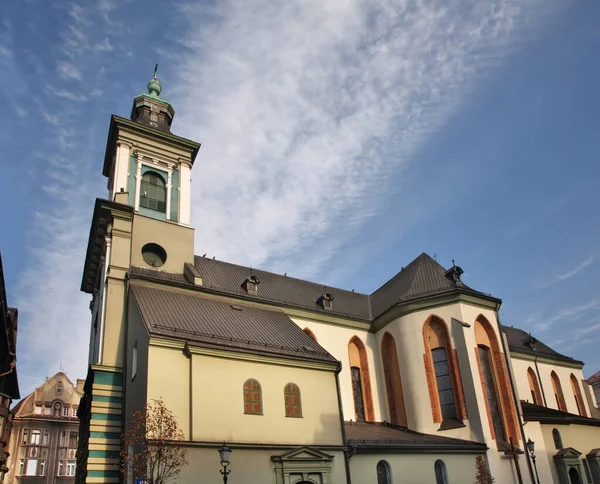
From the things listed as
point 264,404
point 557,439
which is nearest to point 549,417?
point 557,439

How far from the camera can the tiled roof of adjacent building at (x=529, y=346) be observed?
36.0 meters

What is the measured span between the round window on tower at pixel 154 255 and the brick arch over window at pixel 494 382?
15.7 metres

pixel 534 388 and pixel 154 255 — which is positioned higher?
pixel 154 255

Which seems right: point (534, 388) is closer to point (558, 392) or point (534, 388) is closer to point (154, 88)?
point (558, 392)

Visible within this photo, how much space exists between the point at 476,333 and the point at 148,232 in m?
16.9

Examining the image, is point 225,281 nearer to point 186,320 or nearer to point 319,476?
point 186,320

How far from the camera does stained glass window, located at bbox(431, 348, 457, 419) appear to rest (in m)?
26.2

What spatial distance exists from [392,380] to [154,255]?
13.6 meters

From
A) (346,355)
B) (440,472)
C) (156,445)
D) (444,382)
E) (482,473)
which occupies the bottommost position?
(482,473)

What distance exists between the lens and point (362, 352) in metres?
29.7

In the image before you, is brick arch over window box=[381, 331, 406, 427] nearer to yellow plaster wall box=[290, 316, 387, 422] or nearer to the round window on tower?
yellow plaster wall box=[290, 316, 387, 422]

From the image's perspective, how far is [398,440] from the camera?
75.6ft

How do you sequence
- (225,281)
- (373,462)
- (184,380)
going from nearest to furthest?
1. (184,380)
2. (373,462)
3. (225,281)

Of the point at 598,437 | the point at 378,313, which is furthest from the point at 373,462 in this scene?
the point at 598,437
